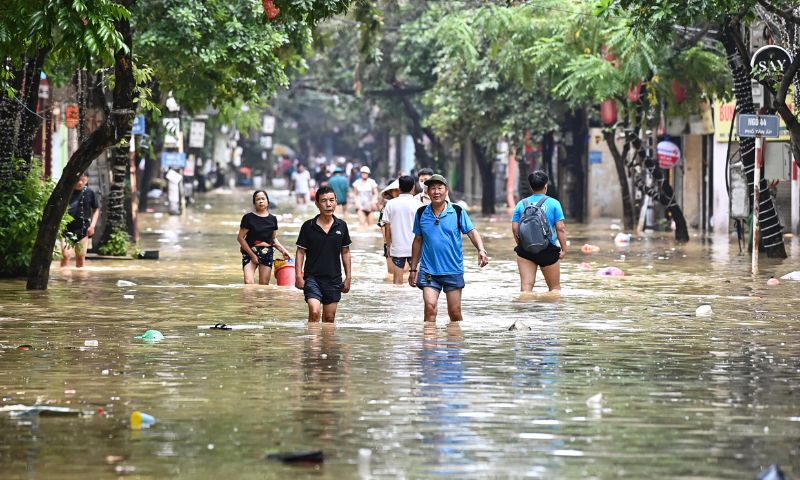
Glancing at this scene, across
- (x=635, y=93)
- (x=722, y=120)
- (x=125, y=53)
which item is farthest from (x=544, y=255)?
(x=722, y=120)

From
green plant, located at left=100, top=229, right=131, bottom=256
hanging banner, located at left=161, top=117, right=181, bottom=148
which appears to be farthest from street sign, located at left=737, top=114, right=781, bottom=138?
hanging banner, located at left=161, top=117, right=181, bottom=148

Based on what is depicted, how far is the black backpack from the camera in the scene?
60.2 ft

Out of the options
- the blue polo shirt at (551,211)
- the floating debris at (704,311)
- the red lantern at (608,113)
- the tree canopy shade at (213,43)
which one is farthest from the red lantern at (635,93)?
the floating debris at (704,311)

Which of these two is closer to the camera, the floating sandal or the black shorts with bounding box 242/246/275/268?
the floating sandal

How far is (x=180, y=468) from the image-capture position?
8.21 metres

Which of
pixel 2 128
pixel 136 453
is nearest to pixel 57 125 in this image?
pixel 2 128

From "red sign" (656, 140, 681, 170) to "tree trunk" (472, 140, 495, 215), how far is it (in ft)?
35.1

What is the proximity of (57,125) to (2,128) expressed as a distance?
25289mm

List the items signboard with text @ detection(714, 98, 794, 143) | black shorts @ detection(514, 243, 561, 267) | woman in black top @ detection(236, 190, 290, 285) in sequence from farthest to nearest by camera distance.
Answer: signboard with text @ detection(714, 98, 794, 143), woman in black top @ detection(236, 190, 290, 285), black shorts @ detection(514, 243, 561, 267)

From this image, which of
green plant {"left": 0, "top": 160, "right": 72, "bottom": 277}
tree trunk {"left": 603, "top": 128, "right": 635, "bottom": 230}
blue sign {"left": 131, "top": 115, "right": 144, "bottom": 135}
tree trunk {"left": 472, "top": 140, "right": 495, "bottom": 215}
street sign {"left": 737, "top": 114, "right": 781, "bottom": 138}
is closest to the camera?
green plant {"left": 0, "top": 160, "right": 72, "bottom": 277}

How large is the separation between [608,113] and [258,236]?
75.6 ft

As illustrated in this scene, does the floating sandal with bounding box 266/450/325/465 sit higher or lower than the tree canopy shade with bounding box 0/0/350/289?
lower

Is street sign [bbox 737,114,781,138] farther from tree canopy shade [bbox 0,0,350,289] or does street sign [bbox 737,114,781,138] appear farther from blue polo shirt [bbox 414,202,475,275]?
blue polo shirt [bbox 414,202,475,275]

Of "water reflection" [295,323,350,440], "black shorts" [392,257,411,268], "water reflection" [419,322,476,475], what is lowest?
"water reflection" [419,322,476,475]
